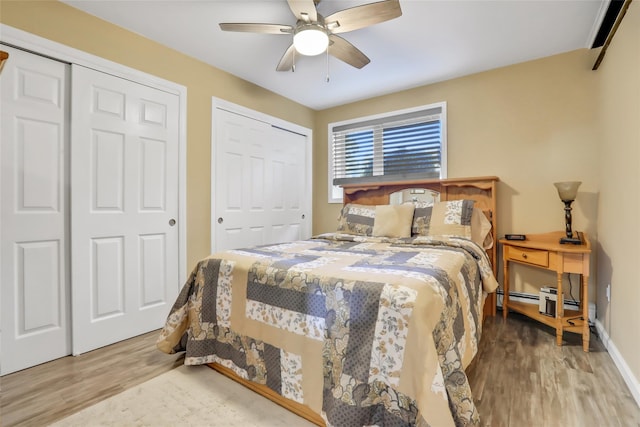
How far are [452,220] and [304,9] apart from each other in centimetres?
200

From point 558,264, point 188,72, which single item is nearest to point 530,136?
point 558,264

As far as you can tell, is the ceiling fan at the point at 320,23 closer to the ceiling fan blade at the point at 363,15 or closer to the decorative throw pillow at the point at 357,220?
the ceiling fan blade at the point at 363,15

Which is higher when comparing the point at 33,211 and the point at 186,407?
the point at 33,211

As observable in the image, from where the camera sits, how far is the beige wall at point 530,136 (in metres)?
2.60

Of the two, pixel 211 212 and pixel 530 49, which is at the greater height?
pixel 530 49

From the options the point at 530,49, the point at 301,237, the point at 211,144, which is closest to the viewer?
the point at 530,49

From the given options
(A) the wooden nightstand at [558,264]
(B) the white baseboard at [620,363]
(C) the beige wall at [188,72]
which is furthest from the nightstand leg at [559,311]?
(C) the beige wall at [188,72]

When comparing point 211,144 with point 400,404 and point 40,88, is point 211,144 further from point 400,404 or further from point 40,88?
point 400,404

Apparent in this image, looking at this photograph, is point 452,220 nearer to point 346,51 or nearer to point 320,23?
point 346,51

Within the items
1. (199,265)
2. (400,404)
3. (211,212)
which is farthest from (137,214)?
(400,404)

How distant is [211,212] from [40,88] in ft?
4.92

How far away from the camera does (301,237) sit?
4.07 m

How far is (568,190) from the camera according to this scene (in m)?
2.37

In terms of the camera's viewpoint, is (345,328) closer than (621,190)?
Yes
